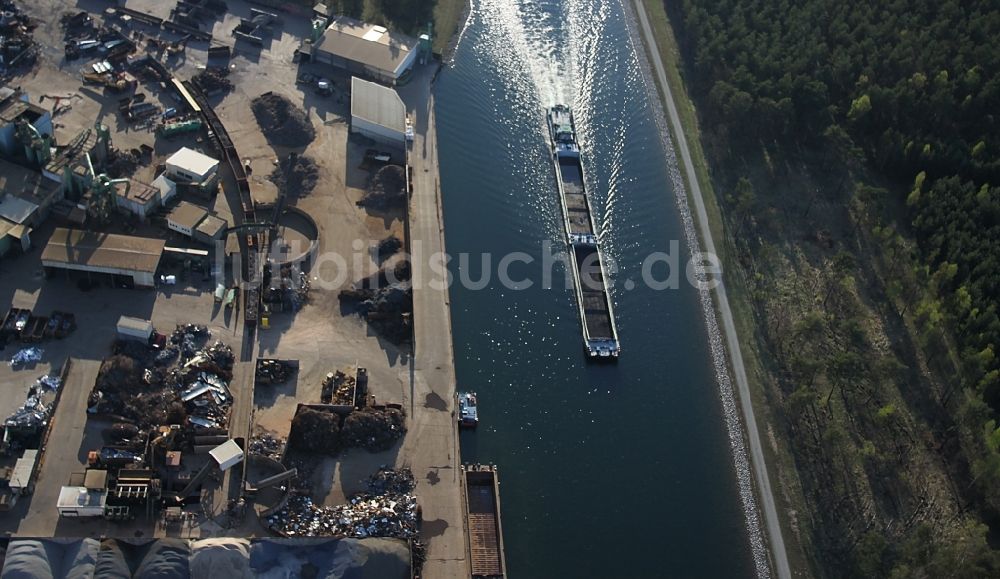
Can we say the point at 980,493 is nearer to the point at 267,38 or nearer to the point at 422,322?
the point at 422,322

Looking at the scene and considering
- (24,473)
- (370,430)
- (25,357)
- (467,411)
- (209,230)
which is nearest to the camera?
(24,473)

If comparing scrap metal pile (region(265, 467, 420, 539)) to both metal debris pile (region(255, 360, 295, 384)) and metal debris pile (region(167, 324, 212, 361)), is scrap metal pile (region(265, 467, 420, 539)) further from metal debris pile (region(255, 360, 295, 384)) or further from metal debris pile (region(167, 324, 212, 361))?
metal debris pile (region(167, 324, 212, 361))

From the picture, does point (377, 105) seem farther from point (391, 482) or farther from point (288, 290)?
point (391, 482)

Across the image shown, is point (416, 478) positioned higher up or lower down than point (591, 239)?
lower down

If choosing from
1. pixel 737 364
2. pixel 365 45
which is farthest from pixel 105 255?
pixel 737 364

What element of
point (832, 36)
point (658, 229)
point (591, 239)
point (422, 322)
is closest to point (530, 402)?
point (422, 322)

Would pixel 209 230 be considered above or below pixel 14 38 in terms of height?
below

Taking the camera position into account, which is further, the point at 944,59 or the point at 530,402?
the point at 944,59
